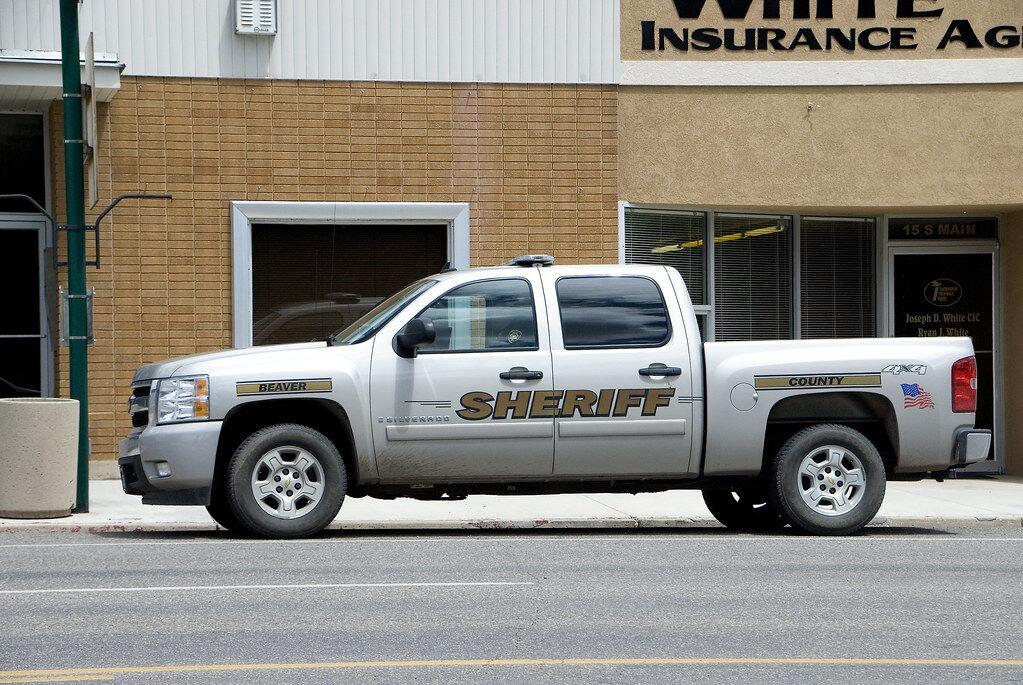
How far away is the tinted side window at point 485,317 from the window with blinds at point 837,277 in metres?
7.13

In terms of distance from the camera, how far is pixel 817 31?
16.6 meters

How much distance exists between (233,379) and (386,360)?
1.07 meters

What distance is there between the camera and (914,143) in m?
16.6

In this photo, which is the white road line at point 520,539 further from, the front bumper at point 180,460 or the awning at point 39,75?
the awning at point 39,75

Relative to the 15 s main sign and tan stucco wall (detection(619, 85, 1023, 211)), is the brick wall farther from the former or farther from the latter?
the 15 s main sign

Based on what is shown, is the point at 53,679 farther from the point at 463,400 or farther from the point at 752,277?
the point at 752,277

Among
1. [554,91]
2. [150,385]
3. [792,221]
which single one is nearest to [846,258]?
[792,221]

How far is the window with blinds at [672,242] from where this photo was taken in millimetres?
16625

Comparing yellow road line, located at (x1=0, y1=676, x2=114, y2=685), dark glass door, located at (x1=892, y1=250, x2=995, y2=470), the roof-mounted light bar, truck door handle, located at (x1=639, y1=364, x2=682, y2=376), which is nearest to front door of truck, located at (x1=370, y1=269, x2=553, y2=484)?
the roof-mounted light bar

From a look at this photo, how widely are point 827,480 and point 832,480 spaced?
4cm

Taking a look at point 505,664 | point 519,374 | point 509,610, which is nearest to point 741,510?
point 519,374

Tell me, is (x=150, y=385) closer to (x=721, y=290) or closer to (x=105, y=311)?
(x=105, y=311)

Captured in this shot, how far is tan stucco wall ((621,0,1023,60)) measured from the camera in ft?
53.9

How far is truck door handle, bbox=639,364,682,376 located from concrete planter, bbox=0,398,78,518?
471cm
